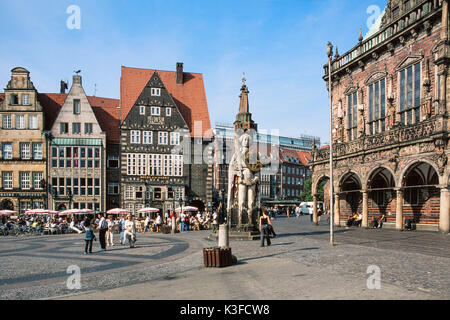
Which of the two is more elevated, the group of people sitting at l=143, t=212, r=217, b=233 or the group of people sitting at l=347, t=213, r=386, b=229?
the group of people sitting at l=347, t=213, r=386, b=229

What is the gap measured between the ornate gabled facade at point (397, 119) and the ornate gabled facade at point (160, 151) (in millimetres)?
18816

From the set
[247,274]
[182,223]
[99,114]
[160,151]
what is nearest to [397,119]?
[182,223]

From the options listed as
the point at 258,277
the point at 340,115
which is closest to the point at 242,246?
the point at 258,277

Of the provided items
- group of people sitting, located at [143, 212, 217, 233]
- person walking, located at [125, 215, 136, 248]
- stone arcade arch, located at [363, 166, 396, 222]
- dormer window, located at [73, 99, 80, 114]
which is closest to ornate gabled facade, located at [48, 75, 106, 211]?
dormer window, located at [73, 99, 80, 114]

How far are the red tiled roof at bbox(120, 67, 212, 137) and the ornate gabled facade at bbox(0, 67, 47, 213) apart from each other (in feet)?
32.9

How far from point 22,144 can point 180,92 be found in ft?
65.5

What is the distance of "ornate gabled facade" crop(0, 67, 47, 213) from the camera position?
1866 inches

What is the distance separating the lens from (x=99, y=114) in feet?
177

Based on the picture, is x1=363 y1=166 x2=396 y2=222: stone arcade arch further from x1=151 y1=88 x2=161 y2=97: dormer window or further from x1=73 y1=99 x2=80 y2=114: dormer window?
x1=73 y1=99 x2=80 y2=114: dormer window

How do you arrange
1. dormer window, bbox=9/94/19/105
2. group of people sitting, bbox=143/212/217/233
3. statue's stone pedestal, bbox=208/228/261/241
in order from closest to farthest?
statue's stone pedestal, bbox=208/228/261/241
group of people sitting, bbox=143/212/217/233
dormer window, bbox=9/94/19/105

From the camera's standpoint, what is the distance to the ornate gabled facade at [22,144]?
47.4 m

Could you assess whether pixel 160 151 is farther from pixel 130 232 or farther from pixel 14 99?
pixel 130 232

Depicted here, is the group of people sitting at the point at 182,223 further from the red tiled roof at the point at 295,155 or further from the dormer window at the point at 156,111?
the red tiled roof at the point at 295,155
